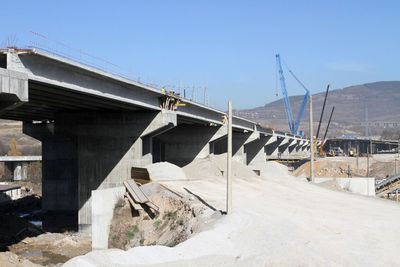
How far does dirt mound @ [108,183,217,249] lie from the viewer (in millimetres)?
21031

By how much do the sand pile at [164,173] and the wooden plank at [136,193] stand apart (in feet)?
8.33

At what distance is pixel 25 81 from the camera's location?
2041 centimetres

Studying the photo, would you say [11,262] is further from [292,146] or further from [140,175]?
[292,146]

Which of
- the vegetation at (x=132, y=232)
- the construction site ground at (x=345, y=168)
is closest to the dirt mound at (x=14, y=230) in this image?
the vegetation at (x=132, y=232)

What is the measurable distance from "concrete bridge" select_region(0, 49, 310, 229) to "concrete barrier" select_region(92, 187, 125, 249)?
20.7 ft

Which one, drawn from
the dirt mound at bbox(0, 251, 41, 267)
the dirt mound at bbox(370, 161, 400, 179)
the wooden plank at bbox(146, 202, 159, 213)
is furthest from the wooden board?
the dirt mound at bbox(370, 161, 400, 179)

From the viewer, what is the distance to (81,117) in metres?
38.5

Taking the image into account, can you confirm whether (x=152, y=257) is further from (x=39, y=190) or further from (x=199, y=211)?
(x=39, y=190)

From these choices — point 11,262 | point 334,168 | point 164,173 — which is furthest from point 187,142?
point 334,168

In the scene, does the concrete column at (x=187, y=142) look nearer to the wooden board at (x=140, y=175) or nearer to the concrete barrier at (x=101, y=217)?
the wooden board at (x=140, y=175)

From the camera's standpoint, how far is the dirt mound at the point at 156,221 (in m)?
21.0

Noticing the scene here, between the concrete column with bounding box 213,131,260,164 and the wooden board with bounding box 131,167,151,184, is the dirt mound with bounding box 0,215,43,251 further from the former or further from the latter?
the concrete column with bounding box 213,131,260,164

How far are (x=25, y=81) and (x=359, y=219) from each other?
16907 millimetres

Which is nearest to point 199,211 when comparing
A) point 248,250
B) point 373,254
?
point 248,250
